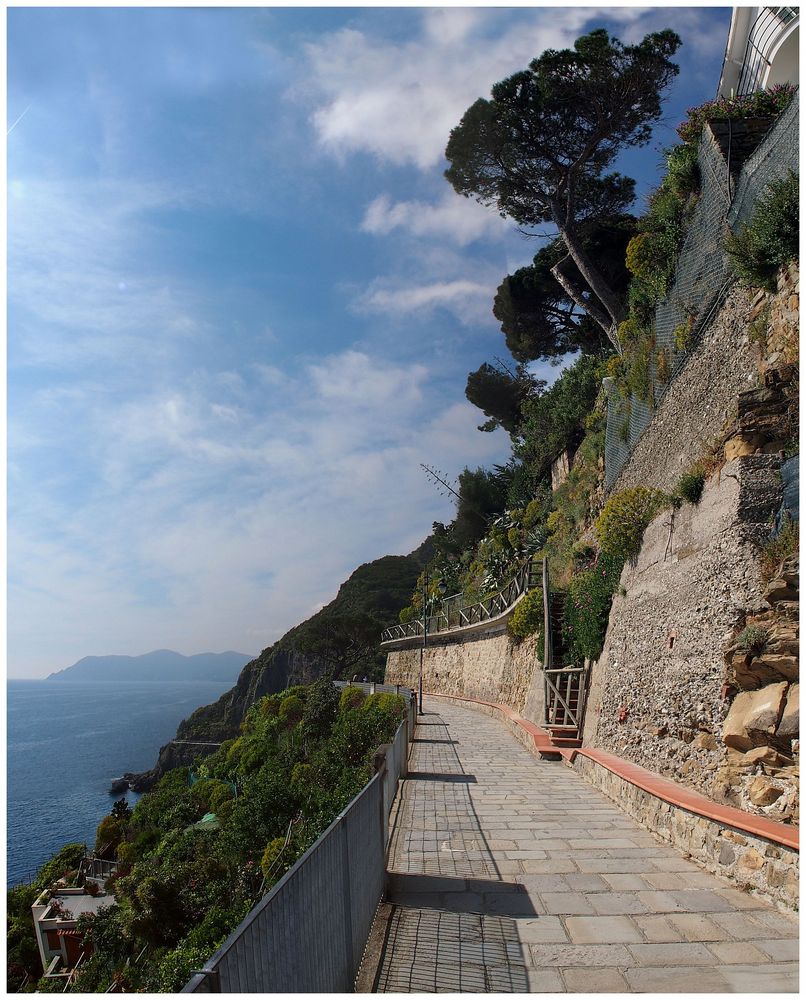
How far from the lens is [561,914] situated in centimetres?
470

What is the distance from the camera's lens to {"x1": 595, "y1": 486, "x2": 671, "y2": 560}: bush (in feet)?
35.8

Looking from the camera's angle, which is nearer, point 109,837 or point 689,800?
point 689,800

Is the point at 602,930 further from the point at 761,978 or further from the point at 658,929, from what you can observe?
the point at 761,978

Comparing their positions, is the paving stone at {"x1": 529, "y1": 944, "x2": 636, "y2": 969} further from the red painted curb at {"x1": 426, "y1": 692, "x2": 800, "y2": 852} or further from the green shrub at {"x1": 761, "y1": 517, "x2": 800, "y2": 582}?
the green shrub at {"x1": 761, "y1": 517, "x2": 800, "y2": 582}

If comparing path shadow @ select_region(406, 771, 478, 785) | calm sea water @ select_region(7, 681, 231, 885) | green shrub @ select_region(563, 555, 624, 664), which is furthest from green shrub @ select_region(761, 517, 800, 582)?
calm sea water @ select_region(7, 681, 231, 885)

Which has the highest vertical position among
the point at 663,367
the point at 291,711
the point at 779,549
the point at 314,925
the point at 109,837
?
the point at 663,367

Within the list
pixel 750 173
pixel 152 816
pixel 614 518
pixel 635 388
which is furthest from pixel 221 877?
pixel 152 816

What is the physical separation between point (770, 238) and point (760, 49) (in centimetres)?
1242

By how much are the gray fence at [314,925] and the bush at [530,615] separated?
46.2ft

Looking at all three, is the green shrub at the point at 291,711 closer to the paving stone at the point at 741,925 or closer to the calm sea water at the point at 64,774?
the calm sea water at the point at 64,774

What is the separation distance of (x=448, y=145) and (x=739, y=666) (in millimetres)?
20758

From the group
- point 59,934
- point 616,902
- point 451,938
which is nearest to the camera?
point 451,938

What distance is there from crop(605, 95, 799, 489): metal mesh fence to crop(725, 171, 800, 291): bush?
0.28m

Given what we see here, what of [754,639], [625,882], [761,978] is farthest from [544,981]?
[754,639]
